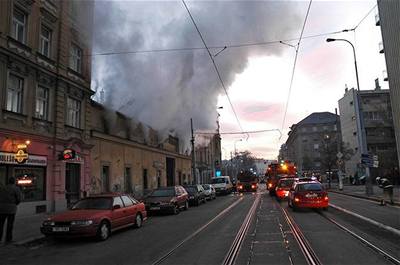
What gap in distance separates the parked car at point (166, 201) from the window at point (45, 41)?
9103 mm

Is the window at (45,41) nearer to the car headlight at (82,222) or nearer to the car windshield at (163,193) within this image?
the car windshield at (163,193)

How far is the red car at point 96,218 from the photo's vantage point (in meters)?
11.5

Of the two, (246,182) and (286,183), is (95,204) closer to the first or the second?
(286,183)

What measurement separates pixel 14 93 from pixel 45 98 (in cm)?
246

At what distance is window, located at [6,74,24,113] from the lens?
1817cm

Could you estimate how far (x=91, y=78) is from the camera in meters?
26.2

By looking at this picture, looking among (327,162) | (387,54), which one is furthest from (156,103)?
(327,162)

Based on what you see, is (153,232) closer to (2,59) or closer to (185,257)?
(185,257)

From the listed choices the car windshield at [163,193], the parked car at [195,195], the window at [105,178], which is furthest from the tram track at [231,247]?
the window at [105,178]

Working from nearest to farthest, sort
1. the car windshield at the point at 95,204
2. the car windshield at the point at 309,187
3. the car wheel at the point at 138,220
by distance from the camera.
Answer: the car windshield at the point at 95,204, the car wheel at the point at 138,220, the car windshield at the point at 309,187

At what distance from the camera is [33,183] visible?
1942cm

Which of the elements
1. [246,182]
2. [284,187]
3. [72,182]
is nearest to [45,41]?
[72,182]

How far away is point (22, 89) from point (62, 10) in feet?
19.3

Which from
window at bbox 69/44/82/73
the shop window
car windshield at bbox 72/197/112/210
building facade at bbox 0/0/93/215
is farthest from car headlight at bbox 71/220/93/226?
window at bbox 69/44/82/73
